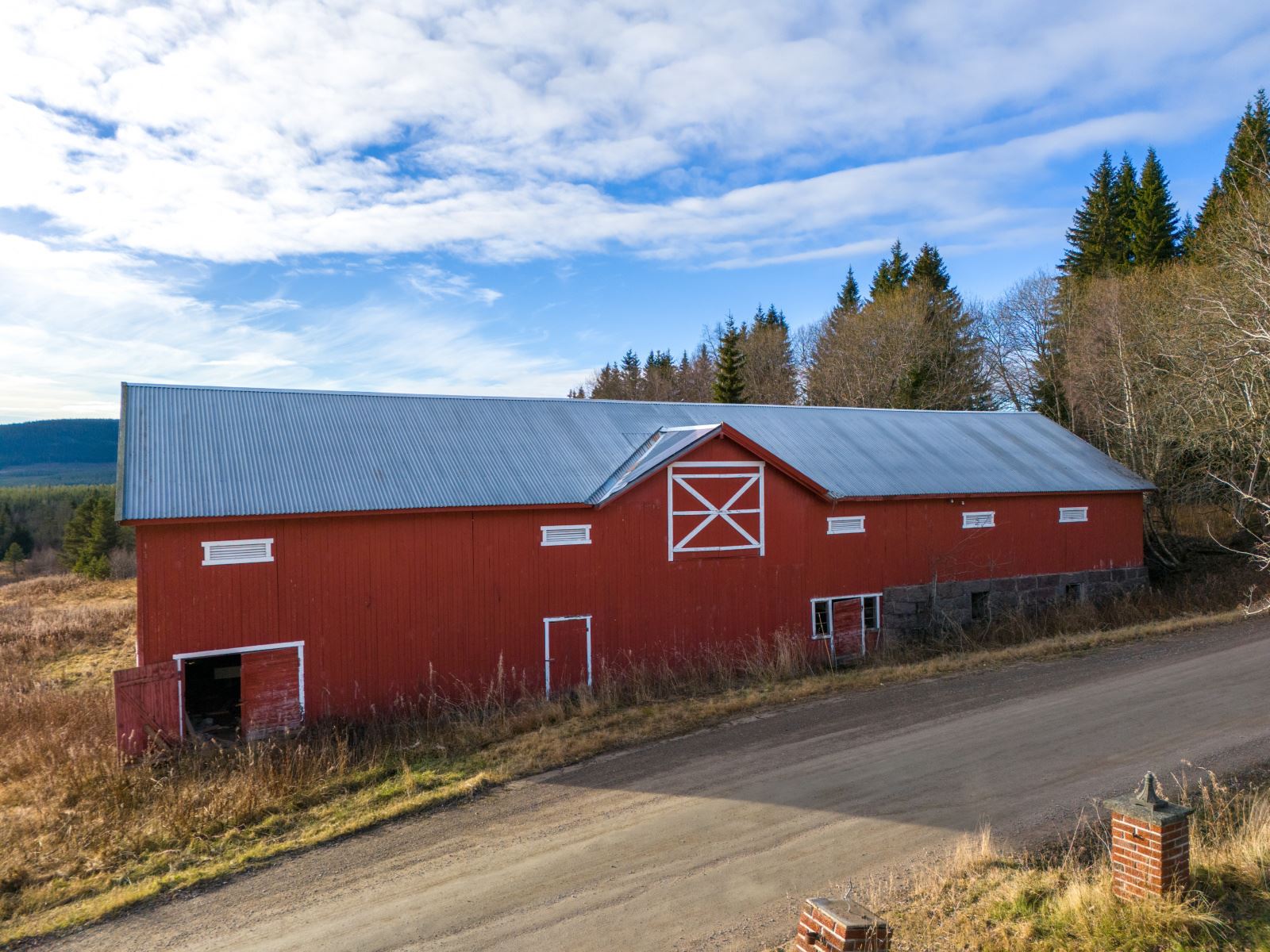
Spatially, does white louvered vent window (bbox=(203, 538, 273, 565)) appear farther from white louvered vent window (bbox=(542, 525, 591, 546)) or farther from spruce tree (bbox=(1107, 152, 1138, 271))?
spruce tree (bbox=(1107, 152, 1138, 271))

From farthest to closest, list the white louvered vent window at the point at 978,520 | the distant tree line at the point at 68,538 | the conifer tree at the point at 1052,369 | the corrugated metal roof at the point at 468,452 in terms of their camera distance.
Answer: the distant tree line at the point at 68,538 < the conifer tree at the point at 1052,369 < the white louvered vent window at the point at 978,520 < the corrugated metal roof at the point at 468,452

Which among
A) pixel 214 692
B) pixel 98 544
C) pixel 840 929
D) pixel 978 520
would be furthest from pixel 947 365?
pixel 98 544

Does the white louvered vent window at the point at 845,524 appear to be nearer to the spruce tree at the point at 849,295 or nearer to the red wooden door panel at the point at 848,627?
the red wooden door panel at the point at 848,627

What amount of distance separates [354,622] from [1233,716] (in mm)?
14144

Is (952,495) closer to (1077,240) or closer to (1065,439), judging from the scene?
(1065,439)

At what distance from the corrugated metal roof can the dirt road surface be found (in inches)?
280

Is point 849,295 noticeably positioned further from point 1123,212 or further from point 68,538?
point 68,538

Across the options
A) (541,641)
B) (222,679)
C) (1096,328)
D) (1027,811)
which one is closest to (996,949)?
(1027,811)

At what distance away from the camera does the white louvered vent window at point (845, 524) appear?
19094 mm

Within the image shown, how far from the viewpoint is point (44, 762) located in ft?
37.9

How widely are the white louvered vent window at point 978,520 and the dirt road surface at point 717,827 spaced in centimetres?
839

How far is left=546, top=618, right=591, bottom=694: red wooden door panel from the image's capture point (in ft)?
52.6

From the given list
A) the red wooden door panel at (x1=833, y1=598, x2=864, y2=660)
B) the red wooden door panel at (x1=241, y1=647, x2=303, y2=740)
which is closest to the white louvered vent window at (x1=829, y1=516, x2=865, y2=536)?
the red wooden door panel at (x1=833, y1=598, x2=864, y2=660)

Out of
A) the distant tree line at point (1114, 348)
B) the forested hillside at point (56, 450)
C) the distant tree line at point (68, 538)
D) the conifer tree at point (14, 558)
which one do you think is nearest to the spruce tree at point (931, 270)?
the distant tree line at point (1114, 348)
